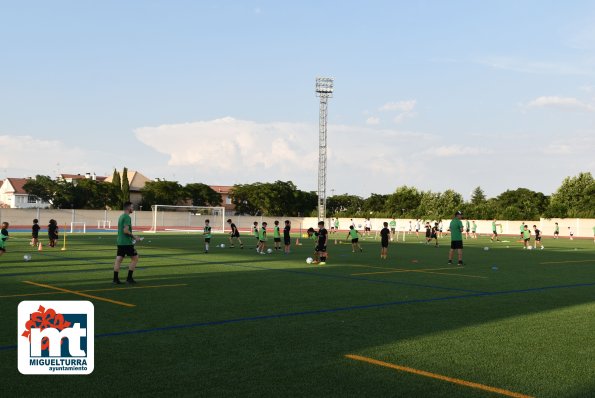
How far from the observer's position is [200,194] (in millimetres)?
110812

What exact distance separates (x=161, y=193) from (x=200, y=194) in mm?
9242

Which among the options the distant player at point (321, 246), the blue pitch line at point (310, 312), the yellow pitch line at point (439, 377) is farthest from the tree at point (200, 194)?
the yellow pitch line at point (439, 377)

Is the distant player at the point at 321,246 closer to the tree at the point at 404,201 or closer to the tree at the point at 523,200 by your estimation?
the tree at the point at 523,200

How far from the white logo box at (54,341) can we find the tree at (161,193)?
95183 mm

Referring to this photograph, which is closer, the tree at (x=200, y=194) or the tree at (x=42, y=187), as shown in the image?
the tree at (x=42, y=187)

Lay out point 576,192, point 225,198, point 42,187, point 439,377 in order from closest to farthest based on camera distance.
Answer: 1. point 439,377
2. point 42,187
3. point 576,192
4. point 225,198

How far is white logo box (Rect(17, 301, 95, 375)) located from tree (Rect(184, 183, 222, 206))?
101m

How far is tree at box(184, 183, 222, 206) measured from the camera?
360ft

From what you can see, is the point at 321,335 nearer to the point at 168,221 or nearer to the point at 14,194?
the point at 168,221

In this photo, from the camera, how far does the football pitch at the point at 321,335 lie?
6.20 meters

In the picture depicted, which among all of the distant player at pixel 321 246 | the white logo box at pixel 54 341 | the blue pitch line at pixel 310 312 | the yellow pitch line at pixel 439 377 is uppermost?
the distant player at pixel 321 246

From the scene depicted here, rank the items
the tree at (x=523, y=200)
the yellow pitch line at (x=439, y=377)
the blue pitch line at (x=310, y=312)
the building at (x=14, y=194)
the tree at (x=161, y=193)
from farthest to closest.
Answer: the building at (x=14, y=194)
the tree at (x=523, y=200)
the tree at (x=161, y=193)
the blue pitch line at (x=310, y=312)
the yellow pitch line at (x=439, y=377)

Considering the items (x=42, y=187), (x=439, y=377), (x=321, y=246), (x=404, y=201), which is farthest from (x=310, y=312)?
(x=404, y=201)

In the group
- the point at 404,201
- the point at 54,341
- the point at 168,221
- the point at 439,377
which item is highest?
the point at 404,201
